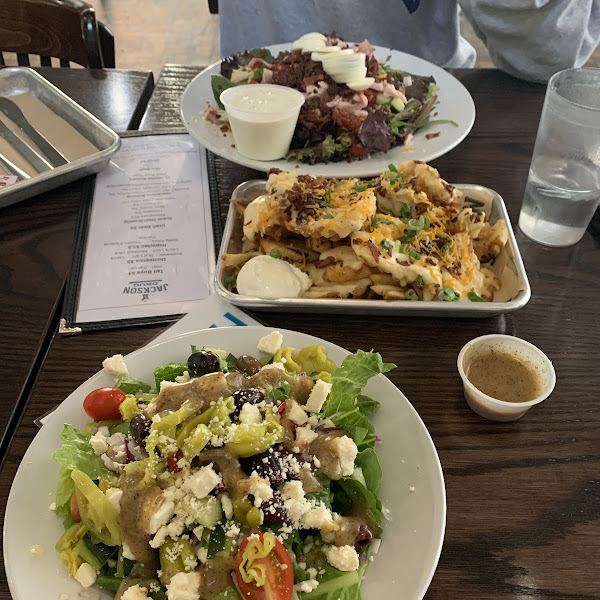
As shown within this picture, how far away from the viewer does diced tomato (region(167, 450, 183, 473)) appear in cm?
86

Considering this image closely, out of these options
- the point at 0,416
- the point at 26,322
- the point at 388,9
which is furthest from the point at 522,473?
the point at 388,9

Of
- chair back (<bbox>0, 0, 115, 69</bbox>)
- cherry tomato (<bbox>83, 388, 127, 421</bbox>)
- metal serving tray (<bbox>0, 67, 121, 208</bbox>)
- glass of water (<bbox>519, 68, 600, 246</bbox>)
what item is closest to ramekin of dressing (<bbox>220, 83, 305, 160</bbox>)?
metal serving tray (<bbox>0, 67, 121, 208</bbox>)

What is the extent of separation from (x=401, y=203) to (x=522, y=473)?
71 centimetres

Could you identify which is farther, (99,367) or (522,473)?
(99,367)

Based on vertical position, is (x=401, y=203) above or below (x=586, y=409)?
above

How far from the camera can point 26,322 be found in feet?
4.36

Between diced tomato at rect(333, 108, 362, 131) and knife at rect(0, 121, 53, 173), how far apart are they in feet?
3.10

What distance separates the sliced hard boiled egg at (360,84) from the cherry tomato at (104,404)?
54.3 inches

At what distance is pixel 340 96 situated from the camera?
1.91m

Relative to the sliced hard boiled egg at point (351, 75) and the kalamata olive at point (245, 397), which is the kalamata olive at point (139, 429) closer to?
the kalamata olive at point (245, 397)

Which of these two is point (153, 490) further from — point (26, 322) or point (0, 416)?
point (26, 322)

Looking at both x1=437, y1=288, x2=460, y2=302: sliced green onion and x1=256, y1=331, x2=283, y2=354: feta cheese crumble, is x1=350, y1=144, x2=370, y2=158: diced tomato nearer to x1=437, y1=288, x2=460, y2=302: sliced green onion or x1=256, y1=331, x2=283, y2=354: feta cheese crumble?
x1=437, y1=288, x2=460, y2=302: sliced green onion

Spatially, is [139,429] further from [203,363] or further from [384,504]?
[384,504]

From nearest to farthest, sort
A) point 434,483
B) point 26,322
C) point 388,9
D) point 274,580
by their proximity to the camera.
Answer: point 274,580, point 434,483, point 26,322, point 388,9
